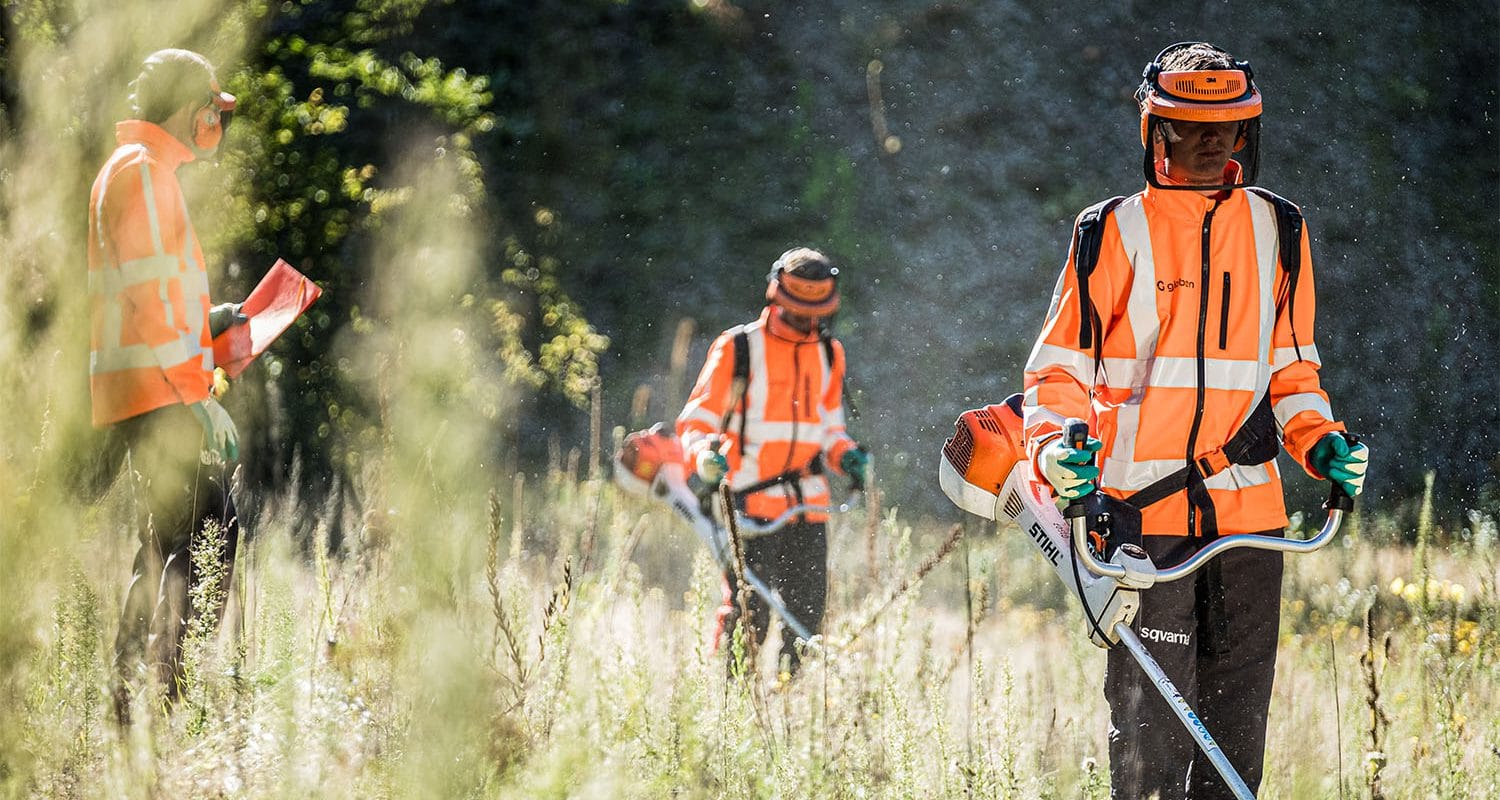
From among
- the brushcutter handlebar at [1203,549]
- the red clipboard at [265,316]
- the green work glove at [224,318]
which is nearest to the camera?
the brushcutter handlebar at [1203,549]

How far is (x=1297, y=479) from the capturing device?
13422mm

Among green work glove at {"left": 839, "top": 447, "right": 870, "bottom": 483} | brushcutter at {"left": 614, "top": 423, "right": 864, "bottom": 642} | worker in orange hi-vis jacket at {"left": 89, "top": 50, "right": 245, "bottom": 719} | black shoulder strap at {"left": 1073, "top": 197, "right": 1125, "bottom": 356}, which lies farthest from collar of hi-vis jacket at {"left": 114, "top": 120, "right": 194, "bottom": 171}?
green work glove at {"left": 839, "top": 447, "right": 870, "bottom": 483}

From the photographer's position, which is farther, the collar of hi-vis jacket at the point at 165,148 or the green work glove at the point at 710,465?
the green work glove at the point at 710,465

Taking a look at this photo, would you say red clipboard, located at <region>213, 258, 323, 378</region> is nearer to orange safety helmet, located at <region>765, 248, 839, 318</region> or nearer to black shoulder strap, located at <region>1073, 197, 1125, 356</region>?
black shoulder strap, located at <region>1073, 197, 1125, 356</region>

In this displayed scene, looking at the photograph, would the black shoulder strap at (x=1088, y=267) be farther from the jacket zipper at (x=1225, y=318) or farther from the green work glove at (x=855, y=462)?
the green work glove at (x=855, y=462)

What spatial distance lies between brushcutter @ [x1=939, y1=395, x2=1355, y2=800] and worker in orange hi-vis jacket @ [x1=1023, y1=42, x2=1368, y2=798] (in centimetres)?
9

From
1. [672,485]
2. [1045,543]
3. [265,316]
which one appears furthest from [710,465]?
[1045,543]

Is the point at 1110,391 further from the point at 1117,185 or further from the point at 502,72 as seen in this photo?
the point at 1117,185

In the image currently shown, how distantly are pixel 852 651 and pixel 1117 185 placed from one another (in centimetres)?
1168

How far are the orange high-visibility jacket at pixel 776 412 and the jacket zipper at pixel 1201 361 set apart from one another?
250cm

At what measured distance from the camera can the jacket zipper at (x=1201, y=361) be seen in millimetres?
2725

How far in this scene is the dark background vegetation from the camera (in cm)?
1366

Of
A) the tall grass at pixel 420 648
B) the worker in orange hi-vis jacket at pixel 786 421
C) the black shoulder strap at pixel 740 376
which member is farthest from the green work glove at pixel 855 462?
the tall grass at pixel 420 648

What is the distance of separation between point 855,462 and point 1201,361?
95.5 inches
